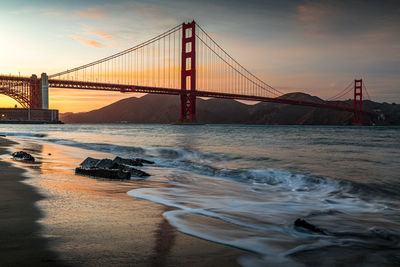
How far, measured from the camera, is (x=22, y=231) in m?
2.51

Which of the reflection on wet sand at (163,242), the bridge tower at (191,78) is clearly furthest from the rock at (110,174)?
the bridge tower at (191,78)

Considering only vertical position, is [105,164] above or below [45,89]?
below

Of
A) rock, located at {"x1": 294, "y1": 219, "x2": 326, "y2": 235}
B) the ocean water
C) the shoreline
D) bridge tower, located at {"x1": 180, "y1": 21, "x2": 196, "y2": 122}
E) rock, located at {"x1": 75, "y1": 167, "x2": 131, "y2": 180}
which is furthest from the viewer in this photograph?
bridge tower, located at {"x1": 180, "y1": 21, "x2": 196, "y2": 122}

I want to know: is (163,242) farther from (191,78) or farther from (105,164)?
(191,78)

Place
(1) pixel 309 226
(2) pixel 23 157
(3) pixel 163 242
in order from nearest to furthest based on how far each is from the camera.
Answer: (3) pixel 163 242 → (1) pixel 309 226 → (2) pixel 23 157

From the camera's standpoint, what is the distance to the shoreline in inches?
78.0

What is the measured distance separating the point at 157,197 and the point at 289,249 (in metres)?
2.21

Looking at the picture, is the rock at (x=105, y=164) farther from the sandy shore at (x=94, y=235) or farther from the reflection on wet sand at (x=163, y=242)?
the reflection on wet sand at (x=163, y=242)

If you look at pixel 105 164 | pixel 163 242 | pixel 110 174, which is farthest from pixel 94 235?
pixel 105 164

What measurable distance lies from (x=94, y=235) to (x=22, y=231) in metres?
0.57

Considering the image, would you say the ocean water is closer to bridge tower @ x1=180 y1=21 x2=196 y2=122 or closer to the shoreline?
the shoreline

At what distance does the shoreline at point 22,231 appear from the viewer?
1.98 metres

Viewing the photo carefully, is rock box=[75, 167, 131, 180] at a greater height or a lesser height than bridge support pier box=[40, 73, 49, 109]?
lesser

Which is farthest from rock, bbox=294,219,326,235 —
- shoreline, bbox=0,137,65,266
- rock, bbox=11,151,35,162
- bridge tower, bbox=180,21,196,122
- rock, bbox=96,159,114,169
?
bridge tower, bbox=180,21,196,122
